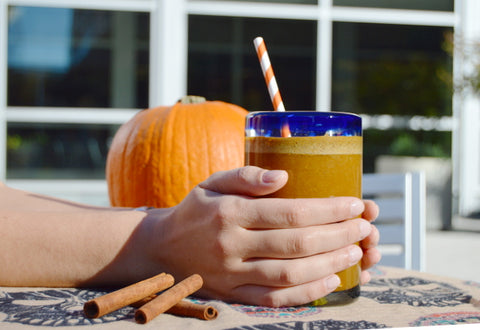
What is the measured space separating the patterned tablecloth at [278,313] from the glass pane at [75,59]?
8.75 m

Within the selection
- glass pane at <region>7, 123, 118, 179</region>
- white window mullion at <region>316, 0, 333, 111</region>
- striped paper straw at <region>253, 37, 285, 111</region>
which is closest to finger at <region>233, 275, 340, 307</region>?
striped paper straw at <region>253, 37, 285, 111</region>

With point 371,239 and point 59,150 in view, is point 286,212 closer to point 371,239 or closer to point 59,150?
point 371,239

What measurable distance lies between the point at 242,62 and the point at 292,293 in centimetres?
1246

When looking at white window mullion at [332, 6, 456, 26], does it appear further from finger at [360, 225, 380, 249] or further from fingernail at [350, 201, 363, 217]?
fingernail at [350, 201, 363, 217]

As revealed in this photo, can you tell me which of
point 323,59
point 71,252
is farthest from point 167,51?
point 71,252

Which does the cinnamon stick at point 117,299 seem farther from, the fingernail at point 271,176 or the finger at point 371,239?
the finger at point 371,239

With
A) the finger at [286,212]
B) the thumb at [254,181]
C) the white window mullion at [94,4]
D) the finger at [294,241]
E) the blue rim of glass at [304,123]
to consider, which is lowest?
the finger at [294,241]

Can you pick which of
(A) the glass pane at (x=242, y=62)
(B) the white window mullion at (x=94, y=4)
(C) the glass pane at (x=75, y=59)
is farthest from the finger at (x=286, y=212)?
(A) the glass pane at (x=242, y=62)

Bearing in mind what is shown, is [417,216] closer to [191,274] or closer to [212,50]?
[191,274]

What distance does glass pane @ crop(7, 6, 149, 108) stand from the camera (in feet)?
30.5

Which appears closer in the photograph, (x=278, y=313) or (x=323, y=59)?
(x=278, y=313)

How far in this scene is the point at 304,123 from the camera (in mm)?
717

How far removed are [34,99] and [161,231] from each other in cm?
950

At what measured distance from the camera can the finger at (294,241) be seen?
68 cm
